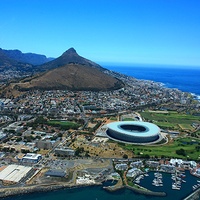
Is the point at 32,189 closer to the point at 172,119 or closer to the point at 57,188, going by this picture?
the point at 57,188

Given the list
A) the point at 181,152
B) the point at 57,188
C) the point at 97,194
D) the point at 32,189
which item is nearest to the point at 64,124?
the point at 181,152

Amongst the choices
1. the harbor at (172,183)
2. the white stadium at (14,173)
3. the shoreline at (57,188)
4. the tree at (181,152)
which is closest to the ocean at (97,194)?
the harbor at (172,183)

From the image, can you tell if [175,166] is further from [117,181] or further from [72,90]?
[72,90]

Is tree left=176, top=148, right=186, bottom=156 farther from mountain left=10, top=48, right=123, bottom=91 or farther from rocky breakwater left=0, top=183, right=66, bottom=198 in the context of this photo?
mountain left=10, top=48, right=123, bottom=91

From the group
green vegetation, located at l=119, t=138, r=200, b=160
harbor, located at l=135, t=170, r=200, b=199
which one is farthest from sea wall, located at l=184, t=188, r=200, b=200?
green vegetation, located at l=119, t=138, r=200, b=160

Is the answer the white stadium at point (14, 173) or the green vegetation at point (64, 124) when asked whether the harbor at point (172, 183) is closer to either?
the white stadium at point (14, 173)

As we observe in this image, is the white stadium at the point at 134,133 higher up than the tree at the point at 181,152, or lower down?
higher up
